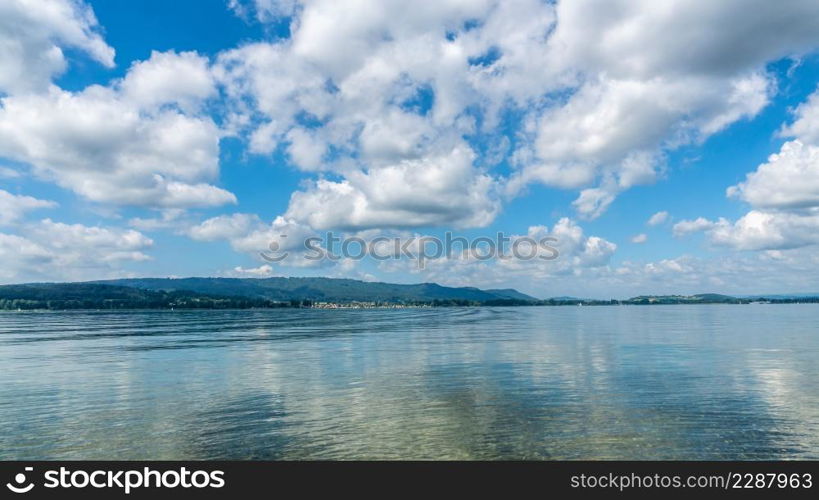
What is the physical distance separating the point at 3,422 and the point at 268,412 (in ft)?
53.4

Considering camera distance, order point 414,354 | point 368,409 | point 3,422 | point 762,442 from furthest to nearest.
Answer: point 414,354, point 368,409, point 3,422, point 762,442

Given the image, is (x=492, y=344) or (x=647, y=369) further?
(x=492, y=344)

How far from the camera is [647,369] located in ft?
171

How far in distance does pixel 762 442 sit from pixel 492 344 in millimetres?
58196
